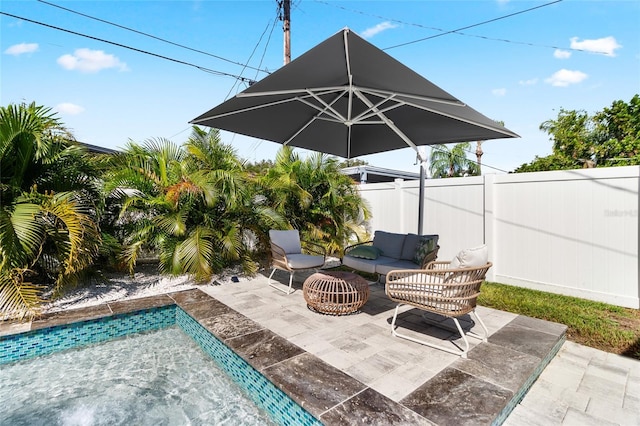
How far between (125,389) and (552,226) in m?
6.59

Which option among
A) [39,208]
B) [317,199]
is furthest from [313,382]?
[317,199]

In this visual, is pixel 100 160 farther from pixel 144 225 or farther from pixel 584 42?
pixel 584 42

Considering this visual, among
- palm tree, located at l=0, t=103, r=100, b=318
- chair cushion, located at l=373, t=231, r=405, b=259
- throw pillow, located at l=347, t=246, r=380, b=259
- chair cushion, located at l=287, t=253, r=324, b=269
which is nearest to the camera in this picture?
palm tree, located at l=0, t=103, r=100, b=318

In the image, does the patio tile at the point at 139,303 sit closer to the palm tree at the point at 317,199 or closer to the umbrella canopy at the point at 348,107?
the umbrella canopy at the point at 348,107

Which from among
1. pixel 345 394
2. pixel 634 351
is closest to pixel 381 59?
pixel 345 394

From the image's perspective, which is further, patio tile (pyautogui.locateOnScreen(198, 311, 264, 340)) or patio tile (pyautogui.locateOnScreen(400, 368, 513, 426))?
patio tile (pyautogui.locateOnScreen(198, 311, 264, 340))

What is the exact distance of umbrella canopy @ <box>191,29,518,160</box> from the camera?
2998 millimetres

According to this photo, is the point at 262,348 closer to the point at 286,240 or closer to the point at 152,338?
the point at 152,338

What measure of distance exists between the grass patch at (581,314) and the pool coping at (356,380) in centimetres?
48

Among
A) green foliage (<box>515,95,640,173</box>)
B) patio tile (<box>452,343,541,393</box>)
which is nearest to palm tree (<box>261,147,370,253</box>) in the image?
patio tile (<box>452,343,541,393</box>)

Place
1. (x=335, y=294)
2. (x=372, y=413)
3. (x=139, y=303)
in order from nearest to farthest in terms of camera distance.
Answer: (x=372, y=413) < (x=335, y=294) < (x=139, y=303)

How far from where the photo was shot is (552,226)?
18.4ft

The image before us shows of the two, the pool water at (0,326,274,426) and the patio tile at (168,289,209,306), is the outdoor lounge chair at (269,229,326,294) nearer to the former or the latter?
the patio tile at (168,289,209,306)

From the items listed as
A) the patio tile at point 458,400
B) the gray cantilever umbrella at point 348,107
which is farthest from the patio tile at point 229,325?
the gray cantilever umbrella at point 348,107
